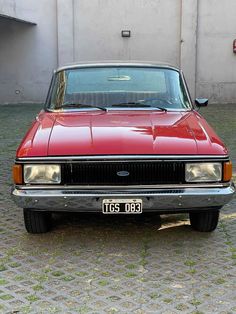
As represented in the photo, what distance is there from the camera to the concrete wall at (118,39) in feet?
54.1

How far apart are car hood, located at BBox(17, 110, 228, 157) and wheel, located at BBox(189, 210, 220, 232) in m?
0.67

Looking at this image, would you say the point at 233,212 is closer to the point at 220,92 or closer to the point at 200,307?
the point at 200,307

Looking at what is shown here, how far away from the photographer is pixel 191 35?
16.6m

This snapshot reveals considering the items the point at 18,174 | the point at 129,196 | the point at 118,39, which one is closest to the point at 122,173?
the point at 129,196

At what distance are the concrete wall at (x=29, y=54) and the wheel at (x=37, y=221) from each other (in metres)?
12.7

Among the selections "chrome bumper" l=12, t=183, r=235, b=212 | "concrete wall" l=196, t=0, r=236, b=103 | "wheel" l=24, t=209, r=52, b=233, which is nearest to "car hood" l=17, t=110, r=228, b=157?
"chrome bumper" l=12, t=183, r=235, b=212

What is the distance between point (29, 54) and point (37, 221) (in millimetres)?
13061

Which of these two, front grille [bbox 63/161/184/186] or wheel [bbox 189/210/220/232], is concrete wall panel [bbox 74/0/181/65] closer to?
wheel [bbox 189/210/220/232]

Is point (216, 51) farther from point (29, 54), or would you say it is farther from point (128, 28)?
point (29, 54)

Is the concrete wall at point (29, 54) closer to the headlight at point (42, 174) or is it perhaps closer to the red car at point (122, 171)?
the red car at point (122, 171)

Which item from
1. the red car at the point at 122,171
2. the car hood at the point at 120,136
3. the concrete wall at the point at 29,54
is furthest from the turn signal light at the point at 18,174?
the concrete wall at the point at 29,54

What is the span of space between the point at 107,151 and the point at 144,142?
0.33m

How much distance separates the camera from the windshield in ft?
17.5

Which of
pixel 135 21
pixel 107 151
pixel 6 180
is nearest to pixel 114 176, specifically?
pixel 107 151
